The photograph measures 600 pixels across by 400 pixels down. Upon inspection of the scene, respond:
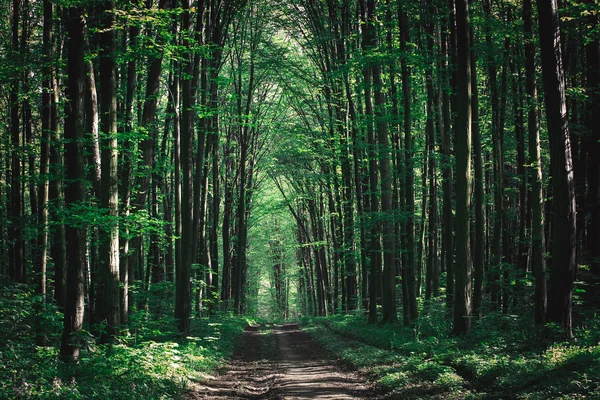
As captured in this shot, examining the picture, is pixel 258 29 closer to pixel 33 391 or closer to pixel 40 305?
pixel 40 305

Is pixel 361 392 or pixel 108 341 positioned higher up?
pixel 108 341

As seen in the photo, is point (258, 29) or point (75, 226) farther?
point (258, 29)

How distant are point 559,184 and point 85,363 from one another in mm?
10767

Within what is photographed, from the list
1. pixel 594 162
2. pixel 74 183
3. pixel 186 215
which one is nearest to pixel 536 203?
pixel 594 162

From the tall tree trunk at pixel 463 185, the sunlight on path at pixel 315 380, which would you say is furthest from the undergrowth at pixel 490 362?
the tall tree trunk at pixel 463 185

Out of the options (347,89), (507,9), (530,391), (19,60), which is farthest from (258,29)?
(530,391)

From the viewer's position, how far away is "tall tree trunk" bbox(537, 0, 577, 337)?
9.94m

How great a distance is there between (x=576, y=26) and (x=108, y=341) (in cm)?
1630

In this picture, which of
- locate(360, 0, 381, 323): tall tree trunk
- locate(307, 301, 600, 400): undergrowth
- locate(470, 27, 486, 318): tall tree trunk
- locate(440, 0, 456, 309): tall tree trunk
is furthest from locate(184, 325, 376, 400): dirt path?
locate(470, 27, 486, 318): tall tree trunk

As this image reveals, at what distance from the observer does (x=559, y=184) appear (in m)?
10.1

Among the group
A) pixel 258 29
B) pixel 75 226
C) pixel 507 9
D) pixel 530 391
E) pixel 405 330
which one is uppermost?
pixel 258 29

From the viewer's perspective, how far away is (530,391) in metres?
7.39

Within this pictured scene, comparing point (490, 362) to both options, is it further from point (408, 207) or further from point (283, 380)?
point (408, 207)

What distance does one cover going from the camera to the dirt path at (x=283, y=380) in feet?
32.2
